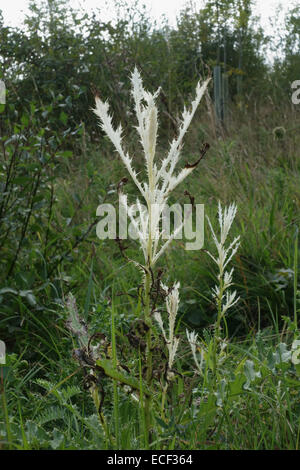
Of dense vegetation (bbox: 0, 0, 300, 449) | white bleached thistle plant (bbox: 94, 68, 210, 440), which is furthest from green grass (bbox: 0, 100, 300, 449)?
white bleached thistle plant (bbox: 94, 68, 210, 440)

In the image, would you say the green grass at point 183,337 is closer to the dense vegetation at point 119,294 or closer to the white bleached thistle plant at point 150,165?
the dense vegetation at point 119,294

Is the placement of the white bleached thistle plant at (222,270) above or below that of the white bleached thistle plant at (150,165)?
below

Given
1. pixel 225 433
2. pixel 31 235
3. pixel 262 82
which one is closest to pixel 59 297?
pixel 31 235

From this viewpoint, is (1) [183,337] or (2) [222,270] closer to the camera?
(2) [222,270]

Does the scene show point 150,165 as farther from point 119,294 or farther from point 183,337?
point 183,337

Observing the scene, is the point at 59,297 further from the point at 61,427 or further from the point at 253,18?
the point at 253,18

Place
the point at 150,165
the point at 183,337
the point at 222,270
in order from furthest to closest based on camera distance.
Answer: the point at 183,337, the point at 222,270, the point at 150,165

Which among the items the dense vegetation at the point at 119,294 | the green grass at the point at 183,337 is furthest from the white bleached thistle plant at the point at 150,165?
the green grass at the point at 183,337

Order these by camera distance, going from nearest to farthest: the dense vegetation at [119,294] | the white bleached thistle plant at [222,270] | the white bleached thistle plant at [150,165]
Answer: the white bleached thistle plant at [150,165] → the white bleached thistle plant at [222,270] → the dense vegetation at [119,294]

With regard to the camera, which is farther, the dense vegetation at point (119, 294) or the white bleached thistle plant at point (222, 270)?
the dense vegetation at point (119, 294)

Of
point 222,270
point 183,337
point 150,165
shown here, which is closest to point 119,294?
point 222,270

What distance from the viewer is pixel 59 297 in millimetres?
2342
